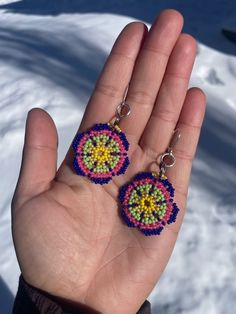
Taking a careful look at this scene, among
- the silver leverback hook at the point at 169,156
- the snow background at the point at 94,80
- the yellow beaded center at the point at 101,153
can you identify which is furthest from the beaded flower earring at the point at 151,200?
the snow background at the point at 94,80

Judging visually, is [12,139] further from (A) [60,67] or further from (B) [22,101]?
(A) [60,67]

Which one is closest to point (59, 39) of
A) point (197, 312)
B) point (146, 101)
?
point (146, 101)

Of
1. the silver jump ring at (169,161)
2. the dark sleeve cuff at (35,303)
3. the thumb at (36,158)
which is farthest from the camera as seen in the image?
the silver jump ring at (169,161)

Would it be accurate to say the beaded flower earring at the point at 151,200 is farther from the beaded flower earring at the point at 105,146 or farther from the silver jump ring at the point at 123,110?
the silver jump ring at the point at 123,110

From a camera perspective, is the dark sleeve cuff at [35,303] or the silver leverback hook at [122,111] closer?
the dark sleeve cuff at [35,303]

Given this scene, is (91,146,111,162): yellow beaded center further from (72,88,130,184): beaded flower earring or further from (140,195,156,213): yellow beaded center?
(140,195,156,213): yellow beaded center

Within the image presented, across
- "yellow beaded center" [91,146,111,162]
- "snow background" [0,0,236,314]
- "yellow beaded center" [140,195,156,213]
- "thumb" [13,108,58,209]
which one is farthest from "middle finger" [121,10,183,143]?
"snow background" [0,0,236,314]

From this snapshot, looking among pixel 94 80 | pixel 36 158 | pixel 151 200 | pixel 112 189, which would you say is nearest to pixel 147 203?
pixel 151 200

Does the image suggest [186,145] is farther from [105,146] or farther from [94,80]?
[94,80]
